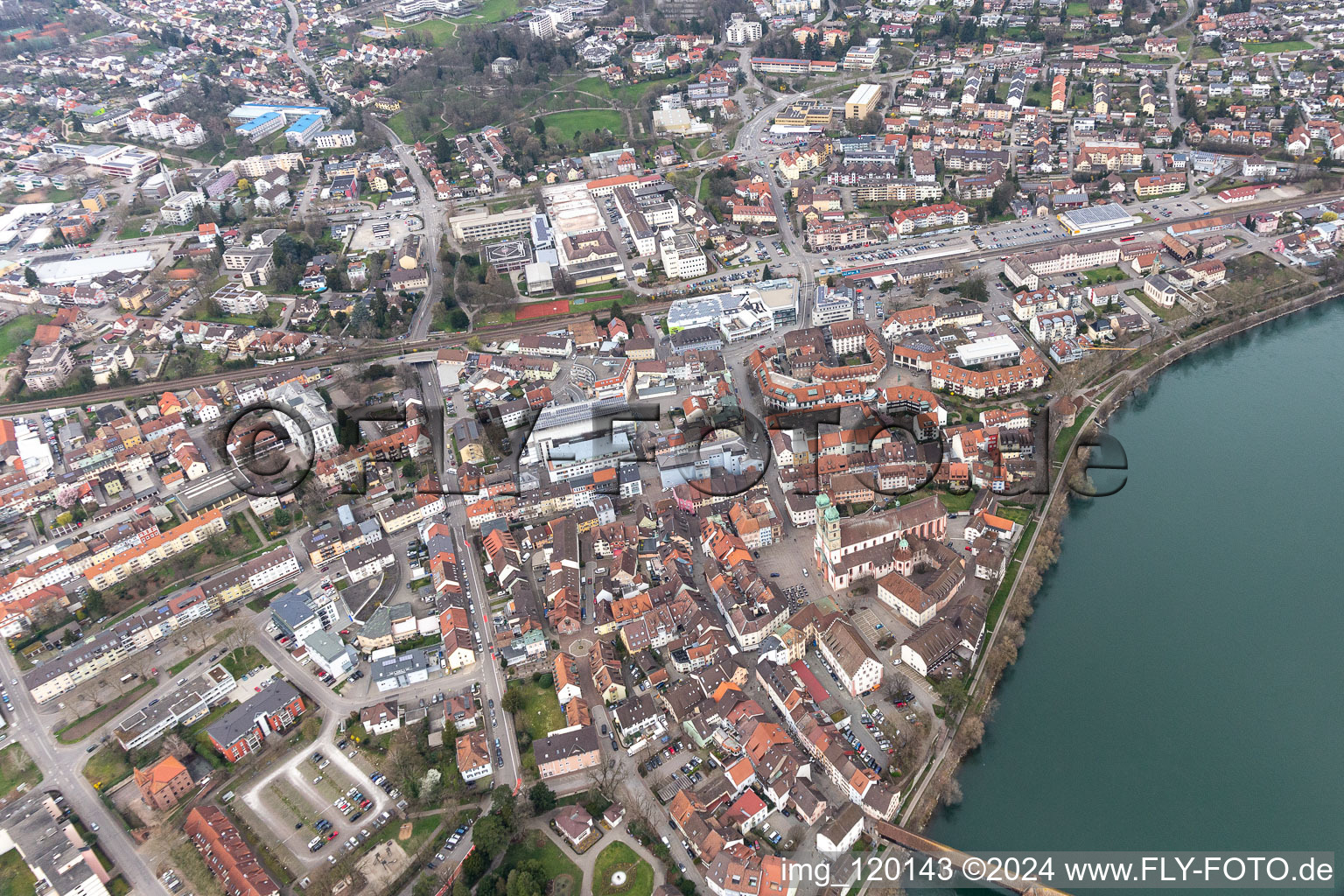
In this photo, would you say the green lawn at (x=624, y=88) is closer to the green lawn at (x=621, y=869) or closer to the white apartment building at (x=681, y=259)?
the white apartment building at (x=681, y=259)

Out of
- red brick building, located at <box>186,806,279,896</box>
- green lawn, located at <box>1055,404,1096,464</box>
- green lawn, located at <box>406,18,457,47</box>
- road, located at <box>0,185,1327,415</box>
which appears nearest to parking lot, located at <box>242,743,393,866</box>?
red brick building, located at <box>186,806,279,896</box>

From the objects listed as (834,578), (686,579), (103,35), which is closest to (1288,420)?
(834,578)

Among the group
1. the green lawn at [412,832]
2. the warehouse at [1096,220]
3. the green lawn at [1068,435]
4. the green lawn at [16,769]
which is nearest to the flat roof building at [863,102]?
the warehouse at [1096,220]

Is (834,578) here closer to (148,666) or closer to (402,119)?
(148,666)

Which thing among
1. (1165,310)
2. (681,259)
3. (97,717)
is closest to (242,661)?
(97,717)

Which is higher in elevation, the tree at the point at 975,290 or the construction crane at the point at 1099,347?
the tree at the point at 975,290

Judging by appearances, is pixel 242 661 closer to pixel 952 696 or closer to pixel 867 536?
pixel 867 536
